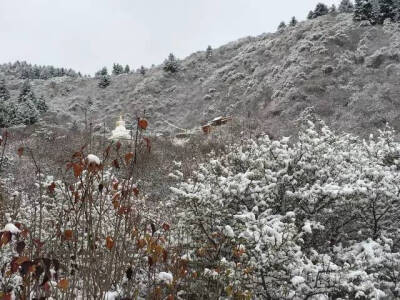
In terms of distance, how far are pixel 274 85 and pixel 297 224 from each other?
2280 cm

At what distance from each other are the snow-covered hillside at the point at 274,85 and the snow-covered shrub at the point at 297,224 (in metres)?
13.2

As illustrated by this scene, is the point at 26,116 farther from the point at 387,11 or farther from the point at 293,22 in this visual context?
the point at 387,11

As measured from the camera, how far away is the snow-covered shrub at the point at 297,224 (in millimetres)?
4105

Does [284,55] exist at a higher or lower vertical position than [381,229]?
higher

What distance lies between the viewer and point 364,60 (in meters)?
25.0

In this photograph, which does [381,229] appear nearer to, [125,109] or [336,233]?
[336,233]

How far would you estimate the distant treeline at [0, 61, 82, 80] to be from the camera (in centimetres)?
4928

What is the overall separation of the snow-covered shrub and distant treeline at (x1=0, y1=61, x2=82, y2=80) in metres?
48.5

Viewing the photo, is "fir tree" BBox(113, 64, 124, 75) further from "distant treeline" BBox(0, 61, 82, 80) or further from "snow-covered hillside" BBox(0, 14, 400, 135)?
"distant treeline" BBox(0, 61, 82, 80)

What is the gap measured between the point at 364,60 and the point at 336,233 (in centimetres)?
2260

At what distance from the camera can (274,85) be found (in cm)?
2714

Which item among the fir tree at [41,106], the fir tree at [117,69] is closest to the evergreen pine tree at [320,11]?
the fir tree at [117,69]

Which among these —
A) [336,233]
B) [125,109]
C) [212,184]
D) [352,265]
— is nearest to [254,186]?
[212,184]

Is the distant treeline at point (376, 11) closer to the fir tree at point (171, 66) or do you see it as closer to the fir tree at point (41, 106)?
the fir tree at point (171, 66)
